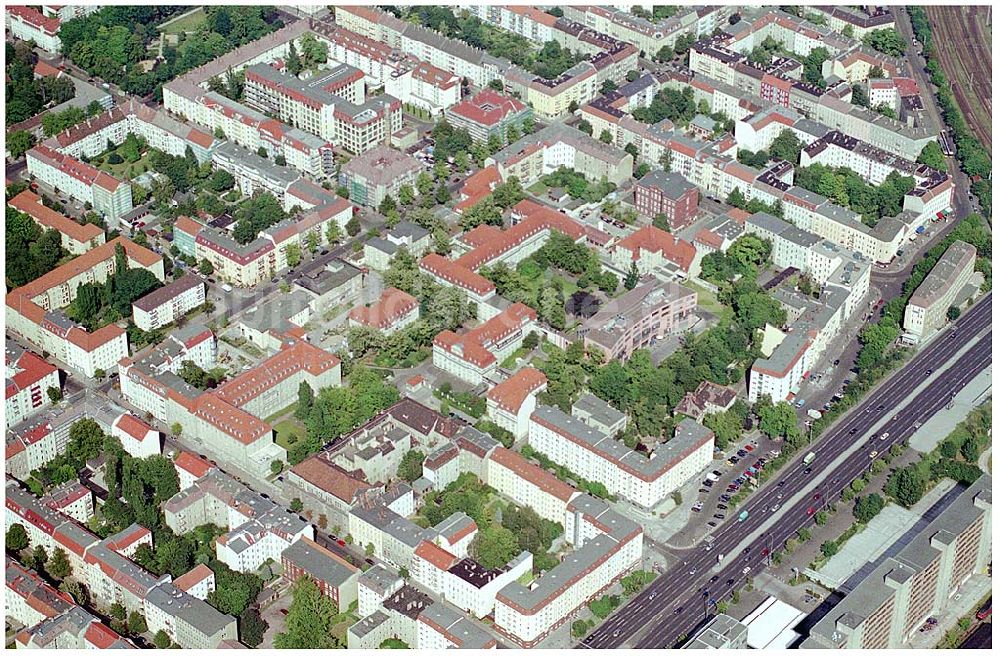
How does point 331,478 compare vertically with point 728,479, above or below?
above

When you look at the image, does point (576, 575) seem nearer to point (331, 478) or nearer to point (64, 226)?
point (331, 478)

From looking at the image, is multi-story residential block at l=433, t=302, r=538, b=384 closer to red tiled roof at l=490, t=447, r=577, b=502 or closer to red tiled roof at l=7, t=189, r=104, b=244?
red tiled roof at l=490, t=447, r=577, b=502

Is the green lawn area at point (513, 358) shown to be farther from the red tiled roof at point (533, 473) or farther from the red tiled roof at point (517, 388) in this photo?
the red tiled roof at point (533, 473)

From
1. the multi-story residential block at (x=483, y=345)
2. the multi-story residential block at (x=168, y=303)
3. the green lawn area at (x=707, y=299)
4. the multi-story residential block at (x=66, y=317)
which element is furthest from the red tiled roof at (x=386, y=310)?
the green lawn area at (x=707, y=299)

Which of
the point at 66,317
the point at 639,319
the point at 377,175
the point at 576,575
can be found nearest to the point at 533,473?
the point at 576,575

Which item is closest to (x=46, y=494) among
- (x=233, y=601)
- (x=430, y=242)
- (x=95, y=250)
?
(x=233, y=601)
